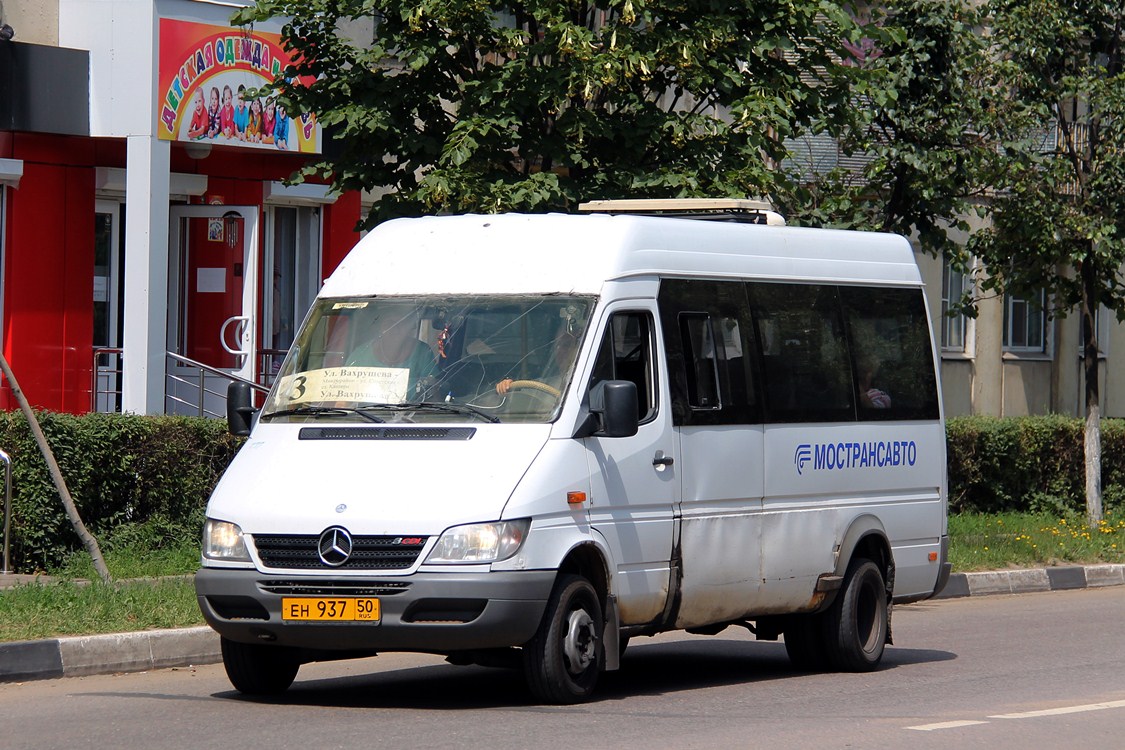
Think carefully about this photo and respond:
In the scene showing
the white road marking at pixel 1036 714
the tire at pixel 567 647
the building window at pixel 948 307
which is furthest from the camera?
the building window at pixel 948 307

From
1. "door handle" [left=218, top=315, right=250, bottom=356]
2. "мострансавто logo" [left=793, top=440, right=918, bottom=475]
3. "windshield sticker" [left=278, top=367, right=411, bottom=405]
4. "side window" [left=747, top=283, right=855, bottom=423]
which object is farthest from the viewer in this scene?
"door handle" [left=218, top=315, right=250, bottom=356]

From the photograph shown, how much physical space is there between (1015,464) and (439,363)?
1447 cm

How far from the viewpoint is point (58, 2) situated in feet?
62.1

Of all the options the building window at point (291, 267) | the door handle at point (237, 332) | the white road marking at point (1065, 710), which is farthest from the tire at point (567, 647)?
the building window at point (291, 267)

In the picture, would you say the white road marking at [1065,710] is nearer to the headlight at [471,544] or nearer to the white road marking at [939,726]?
the white road marking at [939,726]

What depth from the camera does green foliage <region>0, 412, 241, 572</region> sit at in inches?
549

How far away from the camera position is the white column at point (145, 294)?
1797 cm

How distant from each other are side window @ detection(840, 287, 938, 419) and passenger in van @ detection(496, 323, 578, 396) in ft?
9.01

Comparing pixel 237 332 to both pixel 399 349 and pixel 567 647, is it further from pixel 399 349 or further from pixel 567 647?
pixel 567 647

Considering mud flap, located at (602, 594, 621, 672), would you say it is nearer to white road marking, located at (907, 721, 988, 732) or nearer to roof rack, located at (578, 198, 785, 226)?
white road marking, located at (907, 721, 988, 732)

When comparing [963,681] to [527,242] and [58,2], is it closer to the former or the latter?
[527,242]

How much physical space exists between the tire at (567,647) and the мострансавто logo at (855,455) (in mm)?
2153

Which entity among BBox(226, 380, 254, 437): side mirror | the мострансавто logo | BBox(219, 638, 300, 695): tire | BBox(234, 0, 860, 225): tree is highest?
BBox(234, 0, 860, 225): tree

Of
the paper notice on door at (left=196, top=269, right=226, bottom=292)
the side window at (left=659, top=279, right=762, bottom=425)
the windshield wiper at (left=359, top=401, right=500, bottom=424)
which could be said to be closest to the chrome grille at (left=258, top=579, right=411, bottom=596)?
the windshield wiper at (left=359, top=401, right=500, bottom=424)
